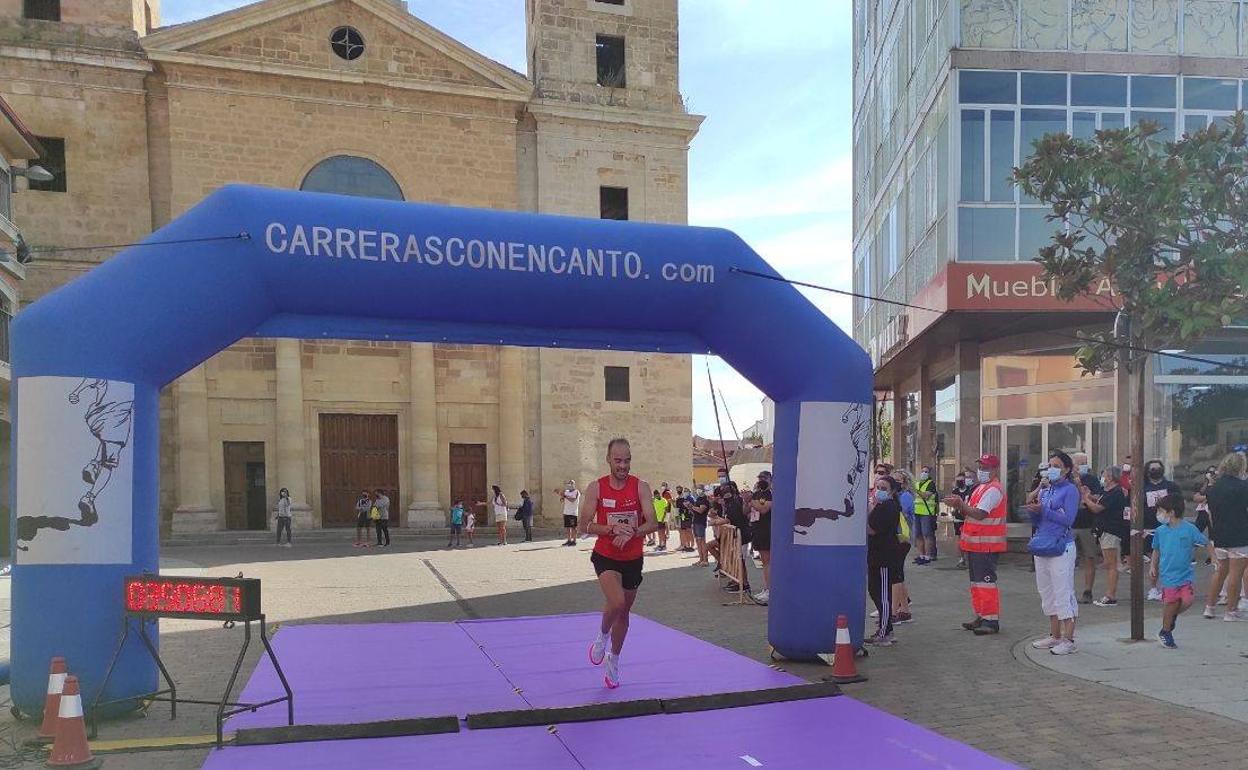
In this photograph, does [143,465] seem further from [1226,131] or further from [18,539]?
[1226,131]

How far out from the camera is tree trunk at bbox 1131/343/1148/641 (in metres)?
8.56

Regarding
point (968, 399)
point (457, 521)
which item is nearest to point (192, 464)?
point (457, 521)

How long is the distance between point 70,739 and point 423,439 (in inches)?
894

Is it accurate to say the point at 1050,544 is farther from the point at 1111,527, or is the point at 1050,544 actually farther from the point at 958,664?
the point at 1111,527

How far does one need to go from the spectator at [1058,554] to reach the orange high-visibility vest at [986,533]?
527mm

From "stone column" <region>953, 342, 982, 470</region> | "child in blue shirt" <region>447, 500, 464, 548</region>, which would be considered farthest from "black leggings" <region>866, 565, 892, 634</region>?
"child in blue shirt" <region>447, 500, 464, 548</region>

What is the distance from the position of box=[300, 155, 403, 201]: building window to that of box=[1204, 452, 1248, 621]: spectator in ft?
76.6

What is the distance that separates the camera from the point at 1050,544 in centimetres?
821

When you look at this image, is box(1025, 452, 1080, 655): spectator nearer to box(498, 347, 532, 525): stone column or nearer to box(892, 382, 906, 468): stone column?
box(892, 382, 906, 468): stone column

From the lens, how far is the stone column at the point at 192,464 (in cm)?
2570

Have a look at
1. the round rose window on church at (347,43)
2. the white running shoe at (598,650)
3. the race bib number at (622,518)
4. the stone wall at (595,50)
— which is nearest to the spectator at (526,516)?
the stone wall at (595,50)

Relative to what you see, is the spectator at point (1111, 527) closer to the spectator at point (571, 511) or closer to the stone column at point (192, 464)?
the spectator at point (571, 511)

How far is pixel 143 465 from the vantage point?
21.7ft

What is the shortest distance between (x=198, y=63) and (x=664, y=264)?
23.7m
